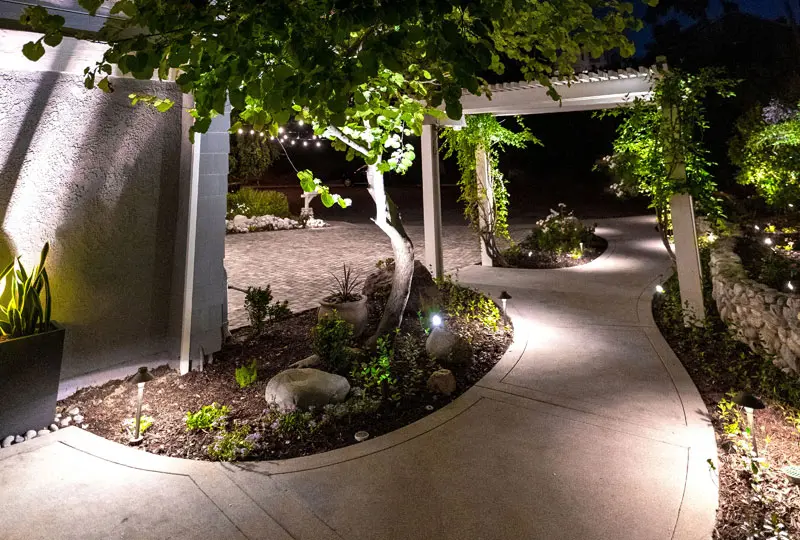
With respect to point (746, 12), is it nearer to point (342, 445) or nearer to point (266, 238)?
point (266, 238)

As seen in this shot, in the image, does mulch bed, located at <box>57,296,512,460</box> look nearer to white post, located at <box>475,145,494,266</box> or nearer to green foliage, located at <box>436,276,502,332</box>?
green foliage, located at <box>436,276,502,332</box>

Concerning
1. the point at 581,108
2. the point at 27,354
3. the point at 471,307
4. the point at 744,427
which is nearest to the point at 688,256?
the point at 471,307

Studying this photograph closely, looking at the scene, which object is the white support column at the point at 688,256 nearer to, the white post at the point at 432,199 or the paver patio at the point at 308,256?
the white post at the point at 432,199

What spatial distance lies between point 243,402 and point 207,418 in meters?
0.47

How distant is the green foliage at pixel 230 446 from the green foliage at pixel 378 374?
1195 millimetres

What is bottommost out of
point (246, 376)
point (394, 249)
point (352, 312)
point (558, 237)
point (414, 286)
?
point (246, 376)

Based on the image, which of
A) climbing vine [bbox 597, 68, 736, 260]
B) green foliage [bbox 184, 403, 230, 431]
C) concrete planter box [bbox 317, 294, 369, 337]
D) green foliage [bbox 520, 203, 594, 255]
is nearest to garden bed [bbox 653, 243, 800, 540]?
climbing vine [bbox 597, 68, 736, 260]

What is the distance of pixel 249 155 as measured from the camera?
1866 centimetres

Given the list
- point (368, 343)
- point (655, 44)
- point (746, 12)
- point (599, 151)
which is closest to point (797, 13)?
point (746, 12)

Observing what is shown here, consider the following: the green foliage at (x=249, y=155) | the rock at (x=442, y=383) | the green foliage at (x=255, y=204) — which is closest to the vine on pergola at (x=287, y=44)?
the rock at (x=442, y=383)

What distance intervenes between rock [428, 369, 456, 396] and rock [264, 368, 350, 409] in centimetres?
79

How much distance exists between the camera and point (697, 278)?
6457 millimetres

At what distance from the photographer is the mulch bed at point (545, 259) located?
34.9 ft

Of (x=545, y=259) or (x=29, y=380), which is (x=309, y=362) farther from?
(x=545, y=259)
